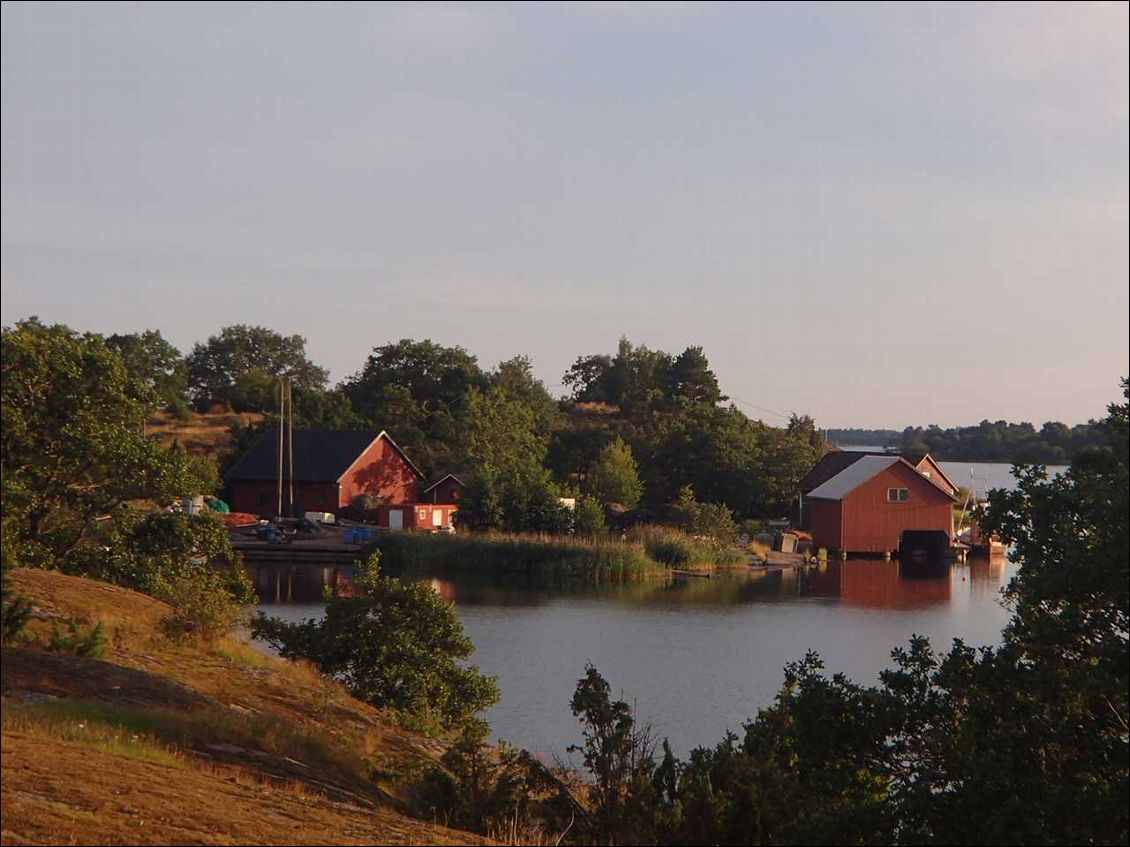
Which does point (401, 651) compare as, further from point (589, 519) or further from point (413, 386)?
point (413, 386)

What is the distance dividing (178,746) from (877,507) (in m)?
57.5

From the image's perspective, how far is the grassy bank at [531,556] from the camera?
181ft

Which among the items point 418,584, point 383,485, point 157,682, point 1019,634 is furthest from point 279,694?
point 383,485

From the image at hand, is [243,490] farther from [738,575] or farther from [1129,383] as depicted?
[1129,383]

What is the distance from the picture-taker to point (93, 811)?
10.2 m

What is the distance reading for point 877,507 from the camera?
6781 cm

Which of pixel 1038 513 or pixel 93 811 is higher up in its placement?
pixel 1038 513

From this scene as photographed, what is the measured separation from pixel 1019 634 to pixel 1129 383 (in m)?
2.92

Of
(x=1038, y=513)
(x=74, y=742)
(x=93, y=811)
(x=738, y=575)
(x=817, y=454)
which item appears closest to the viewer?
(x=93, y=811)

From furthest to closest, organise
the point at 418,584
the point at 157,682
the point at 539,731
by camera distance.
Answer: the point at 539,731, the point at 418,584, the point at 157,682

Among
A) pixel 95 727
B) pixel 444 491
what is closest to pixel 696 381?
pixel 444 491

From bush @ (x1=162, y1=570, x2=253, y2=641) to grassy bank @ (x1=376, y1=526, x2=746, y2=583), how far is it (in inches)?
1208

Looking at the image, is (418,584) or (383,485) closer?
(418,584)

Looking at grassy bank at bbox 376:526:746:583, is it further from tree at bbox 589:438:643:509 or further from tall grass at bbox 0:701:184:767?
tall grass at bbox 0:701:184:767
